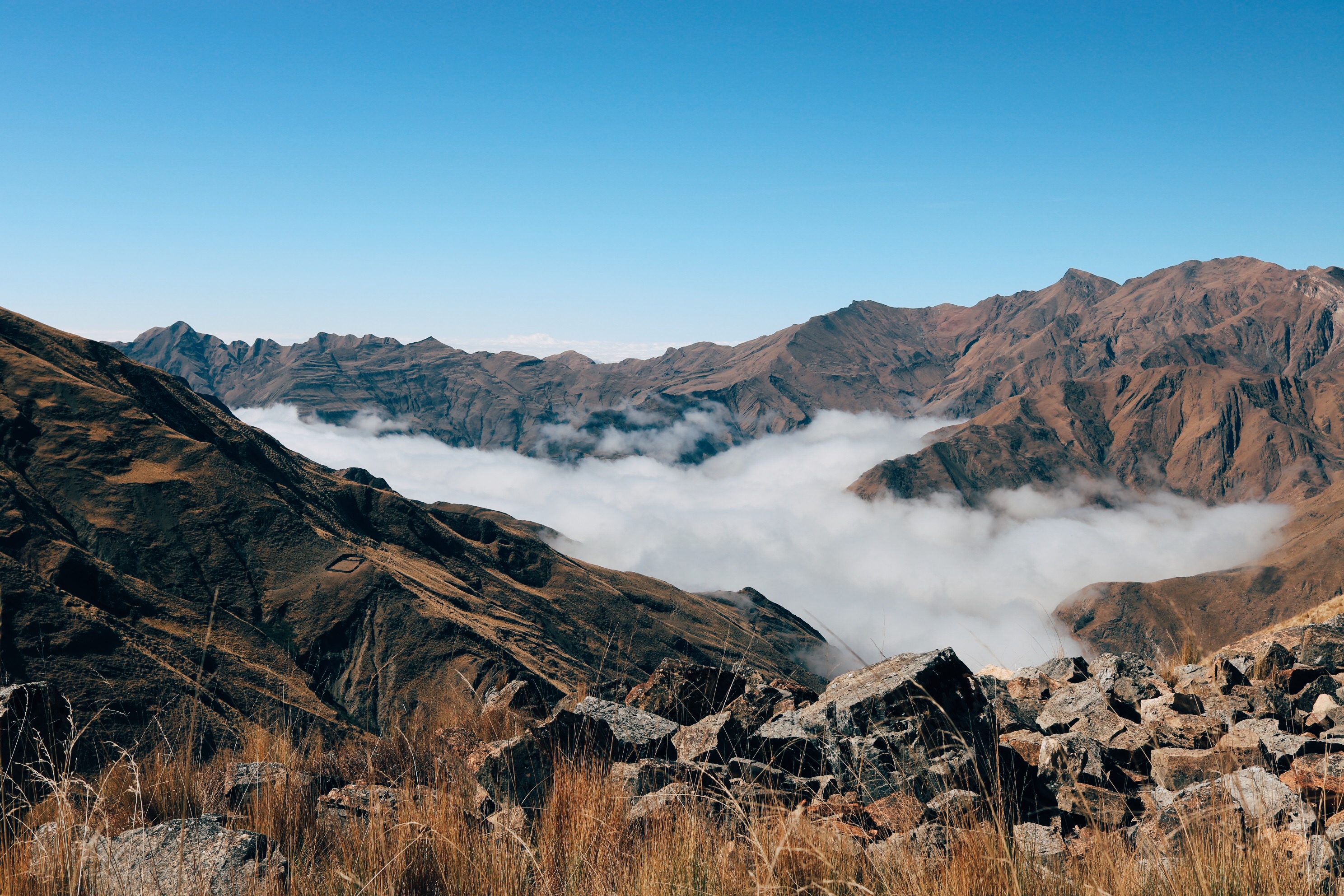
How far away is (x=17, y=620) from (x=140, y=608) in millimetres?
15166

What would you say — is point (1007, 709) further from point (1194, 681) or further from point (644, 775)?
point (644, 775)

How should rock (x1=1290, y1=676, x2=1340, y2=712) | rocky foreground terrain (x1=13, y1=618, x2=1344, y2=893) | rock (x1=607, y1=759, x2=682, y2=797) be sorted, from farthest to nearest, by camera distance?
rock (x1=1290, y1=676, x2=1340, y2=712), rock (x1=607, y1=759, x2=682, y2=797), rocky foreground terrain (x1=13, y1=618, x2=1344, y2=893)

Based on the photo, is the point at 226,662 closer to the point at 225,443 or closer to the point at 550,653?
the point at 550,653

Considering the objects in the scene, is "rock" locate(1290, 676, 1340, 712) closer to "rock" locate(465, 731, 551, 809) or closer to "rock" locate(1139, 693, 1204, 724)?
"rock" locate(1139, 693, 1204, 724)

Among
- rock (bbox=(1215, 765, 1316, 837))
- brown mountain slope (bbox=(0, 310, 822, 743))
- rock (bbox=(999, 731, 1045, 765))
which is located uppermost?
rock (bbox=(1215, 765, 1316, 837))

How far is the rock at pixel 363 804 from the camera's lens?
18.6ft

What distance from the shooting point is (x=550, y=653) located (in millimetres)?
125750

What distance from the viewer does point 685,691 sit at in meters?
9.95

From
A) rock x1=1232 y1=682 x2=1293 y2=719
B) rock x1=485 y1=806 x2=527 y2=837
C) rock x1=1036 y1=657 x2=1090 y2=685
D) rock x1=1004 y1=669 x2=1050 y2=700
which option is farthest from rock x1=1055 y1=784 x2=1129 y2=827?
rock x1=1036 y1=657 x2=1090 y2=685

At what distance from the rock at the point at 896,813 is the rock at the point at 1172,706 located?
4.60 metres

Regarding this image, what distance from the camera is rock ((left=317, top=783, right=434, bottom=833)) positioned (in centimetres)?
566

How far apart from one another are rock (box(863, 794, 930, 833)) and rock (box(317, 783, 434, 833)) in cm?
358

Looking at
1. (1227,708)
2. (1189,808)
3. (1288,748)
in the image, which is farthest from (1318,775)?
(1227,708)

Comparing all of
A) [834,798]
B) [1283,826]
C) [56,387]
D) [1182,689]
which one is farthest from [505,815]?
[56,387]
